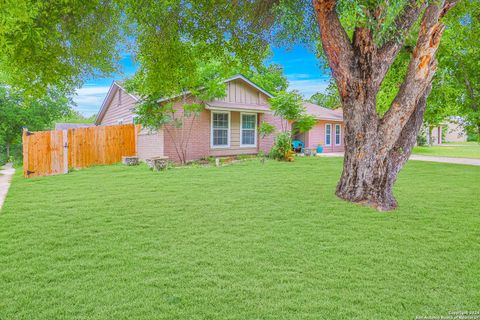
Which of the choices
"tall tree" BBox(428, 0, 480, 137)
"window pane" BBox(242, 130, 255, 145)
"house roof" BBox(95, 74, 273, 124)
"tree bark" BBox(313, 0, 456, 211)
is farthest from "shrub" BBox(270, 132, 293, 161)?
"tree bark" BBox(313, 0, 456, 211)

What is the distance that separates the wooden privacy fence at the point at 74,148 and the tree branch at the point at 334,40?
893 cm

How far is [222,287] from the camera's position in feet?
9.27

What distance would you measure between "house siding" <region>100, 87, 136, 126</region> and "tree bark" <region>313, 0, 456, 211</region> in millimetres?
12099

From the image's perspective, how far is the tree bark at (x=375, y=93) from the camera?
552 cm

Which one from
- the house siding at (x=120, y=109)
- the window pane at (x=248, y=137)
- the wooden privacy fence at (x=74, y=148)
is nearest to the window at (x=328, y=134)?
the window pane at (x=248, y=137)

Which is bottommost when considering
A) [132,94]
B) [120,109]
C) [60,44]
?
[60,44]

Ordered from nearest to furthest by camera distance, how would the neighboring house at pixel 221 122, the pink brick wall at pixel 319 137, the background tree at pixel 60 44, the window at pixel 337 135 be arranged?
the background tree at pixel 60 44
the neighboring house at pixel 221 122
the pink brick wall at pixel 319 137
the window at pixel 337 135

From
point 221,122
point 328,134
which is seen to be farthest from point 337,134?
point 221,122

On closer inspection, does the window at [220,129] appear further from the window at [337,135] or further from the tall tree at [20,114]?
the window at [337,135]

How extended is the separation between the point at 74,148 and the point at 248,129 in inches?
304

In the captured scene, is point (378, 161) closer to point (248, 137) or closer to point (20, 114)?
point (248, 137)

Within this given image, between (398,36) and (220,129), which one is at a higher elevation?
(398,36)

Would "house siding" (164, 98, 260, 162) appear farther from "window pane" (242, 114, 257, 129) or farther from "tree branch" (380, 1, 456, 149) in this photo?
"tree branch" (380, 1, 456, 149)

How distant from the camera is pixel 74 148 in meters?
12.8
